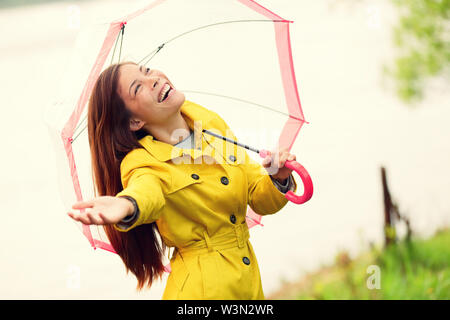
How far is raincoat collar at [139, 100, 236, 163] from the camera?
70.4 inches

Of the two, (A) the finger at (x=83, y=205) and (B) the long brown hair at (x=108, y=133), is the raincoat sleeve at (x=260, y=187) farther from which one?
(A) the finger at (x=83, y=205)

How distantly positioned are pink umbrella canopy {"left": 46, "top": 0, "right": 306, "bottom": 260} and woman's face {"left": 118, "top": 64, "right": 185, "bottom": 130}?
0.09 meters

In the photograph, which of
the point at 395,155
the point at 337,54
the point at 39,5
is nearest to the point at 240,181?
the point at 395,155

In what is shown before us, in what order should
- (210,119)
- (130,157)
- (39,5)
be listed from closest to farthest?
1. (130,157)
2. (210,119)
3. (39,5)

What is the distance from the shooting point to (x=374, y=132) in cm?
542

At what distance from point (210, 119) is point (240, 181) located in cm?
23

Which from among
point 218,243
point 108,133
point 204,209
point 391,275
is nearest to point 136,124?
point 108,133

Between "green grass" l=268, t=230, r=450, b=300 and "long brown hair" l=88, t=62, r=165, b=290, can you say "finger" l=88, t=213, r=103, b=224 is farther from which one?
"green grass" l=268, t=230, r=450, b=300

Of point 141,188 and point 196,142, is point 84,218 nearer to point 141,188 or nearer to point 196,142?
point 141,188

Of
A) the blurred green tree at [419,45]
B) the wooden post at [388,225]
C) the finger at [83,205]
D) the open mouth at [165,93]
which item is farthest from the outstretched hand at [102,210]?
the blurred green tree at [419,45]

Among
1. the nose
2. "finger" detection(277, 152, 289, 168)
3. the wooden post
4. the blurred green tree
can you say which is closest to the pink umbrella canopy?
the nose

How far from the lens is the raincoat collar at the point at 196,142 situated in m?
1.79

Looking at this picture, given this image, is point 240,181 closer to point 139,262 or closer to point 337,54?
point 139,262

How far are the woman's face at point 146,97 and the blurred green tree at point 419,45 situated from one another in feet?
7.41
